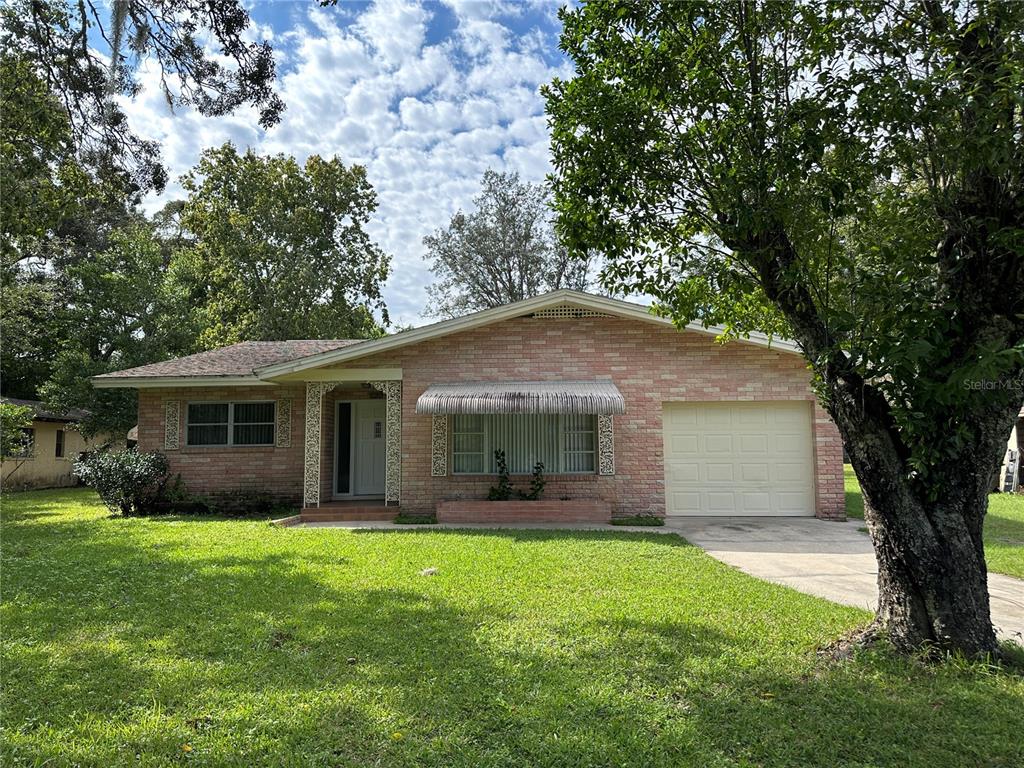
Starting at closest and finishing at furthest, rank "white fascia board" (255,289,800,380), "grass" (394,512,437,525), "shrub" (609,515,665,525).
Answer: "shrub" (609,515,665,525), "grass" (394,512,437,525), "white fascia board" (255,289,800,380)

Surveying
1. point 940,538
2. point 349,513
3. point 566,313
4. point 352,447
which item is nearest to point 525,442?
point 566,313

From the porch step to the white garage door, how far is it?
19.0 ft

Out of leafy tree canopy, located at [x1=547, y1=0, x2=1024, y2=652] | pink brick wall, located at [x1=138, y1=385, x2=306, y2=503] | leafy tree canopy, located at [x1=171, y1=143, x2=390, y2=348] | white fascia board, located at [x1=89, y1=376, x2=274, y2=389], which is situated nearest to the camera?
leafy tree canopy, located at [x1=547, y1=0, x2=1024, y2=652]

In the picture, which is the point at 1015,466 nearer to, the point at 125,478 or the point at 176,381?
the point at 176,381

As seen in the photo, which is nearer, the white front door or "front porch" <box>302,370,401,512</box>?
"front porch" <box>302,370,401,512</box>

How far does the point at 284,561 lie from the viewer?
25.5 feet

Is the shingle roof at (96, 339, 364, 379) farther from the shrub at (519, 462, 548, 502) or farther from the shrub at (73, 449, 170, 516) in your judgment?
the shrub at (519, 462, 548, 502)

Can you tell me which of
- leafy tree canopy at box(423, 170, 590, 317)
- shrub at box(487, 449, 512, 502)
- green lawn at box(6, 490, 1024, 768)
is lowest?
green lawn at box(6, 490, 1024, 768)

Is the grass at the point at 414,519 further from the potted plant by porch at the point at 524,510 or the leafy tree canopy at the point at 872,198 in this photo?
the leafy tree canopy at the point at 872,198

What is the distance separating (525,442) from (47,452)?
19.6 meters

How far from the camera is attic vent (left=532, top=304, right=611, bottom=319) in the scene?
12461 millimetres

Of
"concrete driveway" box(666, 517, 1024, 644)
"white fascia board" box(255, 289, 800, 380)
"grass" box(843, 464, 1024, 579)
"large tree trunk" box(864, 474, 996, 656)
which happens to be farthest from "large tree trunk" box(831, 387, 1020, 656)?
"white fascia board" box(255, 289, 800, 380)

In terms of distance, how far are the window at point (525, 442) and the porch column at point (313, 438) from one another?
9.61 ft

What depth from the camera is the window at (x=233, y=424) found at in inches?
559
